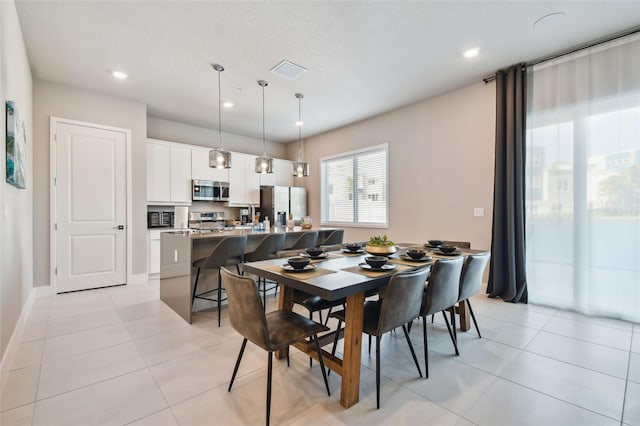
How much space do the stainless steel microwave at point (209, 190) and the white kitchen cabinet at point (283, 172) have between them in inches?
50.0

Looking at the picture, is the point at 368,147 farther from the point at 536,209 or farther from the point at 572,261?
the point at 572,261

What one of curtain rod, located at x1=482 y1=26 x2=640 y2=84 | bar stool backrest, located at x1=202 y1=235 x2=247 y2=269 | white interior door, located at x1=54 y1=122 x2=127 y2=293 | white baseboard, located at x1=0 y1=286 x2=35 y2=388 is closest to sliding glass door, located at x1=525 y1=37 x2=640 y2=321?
curtain rod, located at x1=482 y1=26 x2=640 y2=84

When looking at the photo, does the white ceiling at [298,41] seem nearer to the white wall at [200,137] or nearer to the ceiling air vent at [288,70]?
the ceiling air vent at [288,70]

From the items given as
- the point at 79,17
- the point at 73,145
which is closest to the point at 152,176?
the point at 73,145

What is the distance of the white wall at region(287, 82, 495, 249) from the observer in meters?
3.95

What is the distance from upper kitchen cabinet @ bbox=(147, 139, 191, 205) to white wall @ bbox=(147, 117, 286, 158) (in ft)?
1.73

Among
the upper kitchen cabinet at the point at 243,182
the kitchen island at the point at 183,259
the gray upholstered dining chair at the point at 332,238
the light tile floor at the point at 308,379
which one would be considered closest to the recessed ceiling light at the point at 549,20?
the light tile floor at the point at 308,379

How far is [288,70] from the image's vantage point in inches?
141

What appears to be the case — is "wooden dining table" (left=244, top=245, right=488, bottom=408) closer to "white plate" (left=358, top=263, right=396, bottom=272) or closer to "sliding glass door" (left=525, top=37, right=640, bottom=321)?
"white plate" (left=358, top=263, right=396, bottom=272)

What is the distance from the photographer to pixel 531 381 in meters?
1.96

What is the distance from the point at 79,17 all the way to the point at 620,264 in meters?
5.79

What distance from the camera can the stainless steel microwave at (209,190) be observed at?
213 inches

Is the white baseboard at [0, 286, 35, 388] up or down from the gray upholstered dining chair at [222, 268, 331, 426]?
down

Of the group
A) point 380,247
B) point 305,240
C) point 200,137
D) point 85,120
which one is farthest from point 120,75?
point 380,247
